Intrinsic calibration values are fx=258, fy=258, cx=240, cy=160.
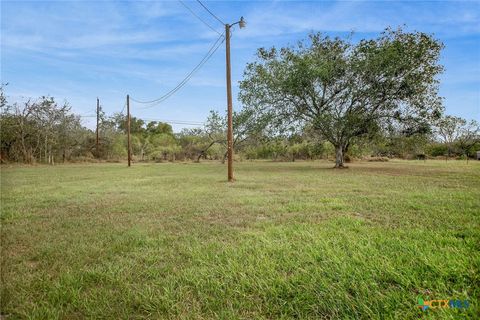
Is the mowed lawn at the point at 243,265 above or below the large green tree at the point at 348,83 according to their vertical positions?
below

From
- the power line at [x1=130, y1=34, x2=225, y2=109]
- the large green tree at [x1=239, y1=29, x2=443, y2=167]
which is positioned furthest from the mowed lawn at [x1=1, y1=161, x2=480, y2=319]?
the large green tree at [x1=239, y1=29, x2=443, y2=167]

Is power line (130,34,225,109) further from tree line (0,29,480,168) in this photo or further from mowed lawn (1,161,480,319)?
mowed lawn (1,161,480,319)

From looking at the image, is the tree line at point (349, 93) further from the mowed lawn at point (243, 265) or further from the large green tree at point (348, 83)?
the mowed lawn at point (243, 265)

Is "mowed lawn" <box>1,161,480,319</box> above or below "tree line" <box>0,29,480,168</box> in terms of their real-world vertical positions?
below

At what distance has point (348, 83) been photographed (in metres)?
17.9

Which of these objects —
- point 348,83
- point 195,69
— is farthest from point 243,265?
point 348,83

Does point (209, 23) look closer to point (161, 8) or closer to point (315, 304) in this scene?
point (161, 8)

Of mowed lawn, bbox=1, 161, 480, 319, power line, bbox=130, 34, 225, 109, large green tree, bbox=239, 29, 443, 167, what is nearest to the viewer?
mowed lawn, bbox=1, 161, 480, 319

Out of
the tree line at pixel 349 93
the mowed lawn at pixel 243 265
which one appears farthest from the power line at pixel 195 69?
the mowed lawn at pixel 243 265

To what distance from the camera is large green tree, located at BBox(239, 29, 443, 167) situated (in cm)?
1655

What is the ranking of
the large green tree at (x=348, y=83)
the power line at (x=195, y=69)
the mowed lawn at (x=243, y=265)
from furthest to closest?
the large green tree at (x=348, y=83)
the power line at (x=195, y=69)
the mowed lawn at (x=243, y=265)

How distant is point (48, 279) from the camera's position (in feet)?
7.84

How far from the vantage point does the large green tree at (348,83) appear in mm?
16547

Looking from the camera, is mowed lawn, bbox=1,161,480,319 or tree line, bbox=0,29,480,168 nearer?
mowed lawn, bbox=1,161,480,319
